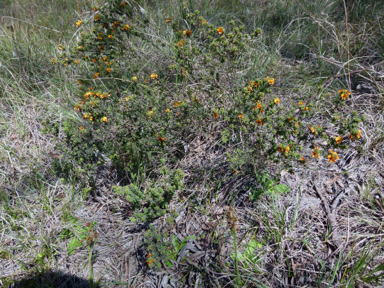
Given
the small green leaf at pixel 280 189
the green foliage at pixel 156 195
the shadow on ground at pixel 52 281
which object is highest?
the green foliage at pixel 156 195

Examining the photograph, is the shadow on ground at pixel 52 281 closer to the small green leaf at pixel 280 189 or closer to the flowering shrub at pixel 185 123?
the flowering shrub at pixel 185 123

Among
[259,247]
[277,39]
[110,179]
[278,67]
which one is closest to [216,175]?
[259,247]

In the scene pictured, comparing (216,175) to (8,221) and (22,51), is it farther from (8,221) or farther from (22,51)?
(22,51)

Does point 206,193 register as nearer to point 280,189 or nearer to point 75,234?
point 280,189

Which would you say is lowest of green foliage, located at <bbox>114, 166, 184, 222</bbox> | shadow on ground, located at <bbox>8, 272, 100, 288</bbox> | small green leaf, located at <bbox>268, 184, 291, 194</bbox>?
small green leaf, located at <bbox>268, 184, 291, 194</bbox>

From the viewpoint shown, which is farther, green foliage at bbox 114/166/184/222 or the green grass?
green foliage at bbox 114/166/184/222

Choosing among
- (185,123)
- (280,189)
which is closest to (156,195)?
(185,123)

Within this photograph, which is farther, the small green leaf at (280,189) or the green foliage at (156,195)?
the small green leaf at (280,189)

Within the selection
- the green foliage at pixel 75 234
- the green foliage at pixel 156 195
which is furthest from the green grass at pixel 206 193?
the green foliage at pixel 156 195

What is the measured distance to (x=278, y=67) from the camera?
9.28 feet

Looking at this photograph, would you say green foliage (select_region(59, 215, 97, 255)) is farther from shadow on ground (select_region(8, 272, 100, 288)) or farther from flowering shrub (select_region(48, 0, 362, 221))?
flowering shrub (select_region(48, 0, 362, 221))

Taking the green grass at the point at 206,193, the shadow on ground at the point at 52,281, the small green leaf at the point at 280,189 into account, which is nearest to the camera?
the green grass at the point at 206,193

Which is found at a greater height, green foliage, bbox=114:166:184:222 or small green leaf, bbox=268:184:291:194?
green foliage, bbox=114:166:184:222

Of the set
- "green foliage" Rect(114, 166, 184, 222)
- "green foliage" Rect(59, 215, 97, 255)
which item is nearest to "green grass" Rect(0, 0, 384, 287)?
"green foliage" Rect(59, 215, 97, 255)
